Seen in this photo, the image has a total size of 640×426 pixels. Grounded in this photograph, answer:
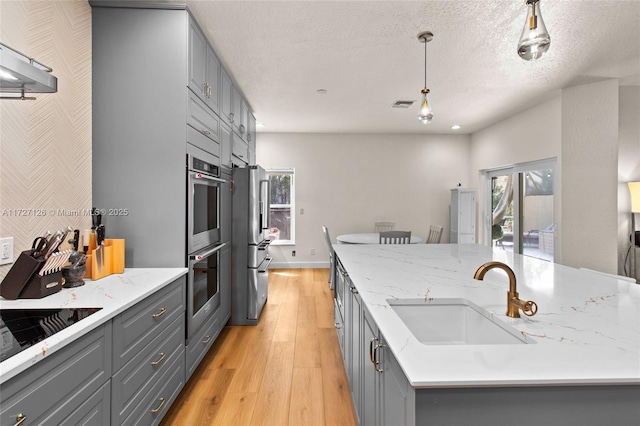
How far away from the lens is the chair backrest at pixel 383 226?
20.3ft

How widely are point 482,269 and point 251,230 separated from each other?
2524 mm

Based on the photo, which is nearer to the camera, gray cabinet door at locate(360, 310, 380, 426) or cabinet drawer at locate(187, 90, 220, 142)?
gray cabinet door at locate(360, 310, 380, 426)

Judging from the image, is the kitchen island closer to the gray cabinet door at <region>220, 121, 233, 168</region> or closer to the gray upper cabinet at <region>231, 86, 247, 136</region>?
the gray cabinet door at <region>220, 121, 233, 168</region>

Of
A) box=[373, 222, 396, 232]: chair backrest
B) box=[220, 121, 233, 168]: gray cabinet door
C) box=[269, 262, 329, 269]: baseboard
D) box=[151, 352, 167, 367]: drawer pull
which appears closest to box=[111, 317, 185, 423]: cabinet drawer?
box=[151, 352, 167, 367]: drawer pull

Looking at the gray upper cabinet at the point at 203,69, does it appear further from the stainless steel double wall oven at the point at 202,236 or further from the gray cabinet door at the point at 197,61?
the stainless steel double wall oven at the point at 202,236

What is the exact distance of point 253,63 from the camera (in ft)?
10.1

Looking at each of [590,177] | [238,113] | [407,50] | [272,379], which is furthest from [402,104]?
[272,379]

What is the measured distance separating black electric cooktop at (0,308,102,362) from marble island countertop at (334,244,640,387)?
1.08 m

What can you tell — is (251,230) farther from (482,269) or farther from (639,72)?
(639,72)

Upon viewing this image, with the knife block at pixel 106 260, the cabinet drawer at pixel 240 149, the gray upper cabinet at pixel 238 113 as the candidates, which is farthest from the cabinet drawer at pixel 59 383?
the gray upper cabinet at pixel 238 113

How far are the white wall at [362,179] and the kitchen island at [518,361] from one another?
15.3ft

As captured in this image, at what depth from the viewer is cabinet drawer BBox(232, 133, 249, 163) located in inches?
134

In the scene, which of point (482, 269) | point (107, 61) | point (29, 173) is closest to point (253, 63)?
point (107, 61)

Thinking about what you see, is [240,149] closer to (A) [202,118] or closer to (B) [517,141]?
(A) [202,118]
